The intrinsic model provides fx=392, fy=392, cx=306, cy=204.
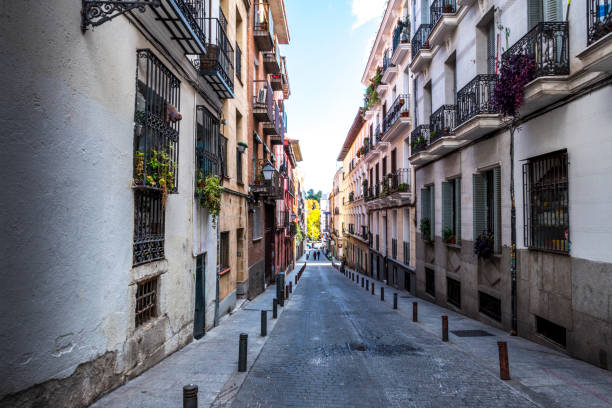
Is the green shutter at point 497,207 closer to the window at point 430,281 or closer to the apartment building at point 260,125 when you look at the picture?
the window at point 430,281

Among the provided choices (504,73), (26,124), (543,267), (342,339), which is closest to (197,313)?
(342,339)

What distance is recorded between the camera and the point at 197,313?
974 cm

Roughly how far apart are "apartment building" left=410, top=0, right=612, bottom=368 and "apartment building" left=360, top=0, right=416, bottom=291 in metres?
4.73

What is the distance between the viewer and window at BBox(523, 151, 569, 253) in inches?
315

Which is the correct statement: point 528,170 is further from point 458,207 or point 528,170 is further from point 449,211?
point 449,211

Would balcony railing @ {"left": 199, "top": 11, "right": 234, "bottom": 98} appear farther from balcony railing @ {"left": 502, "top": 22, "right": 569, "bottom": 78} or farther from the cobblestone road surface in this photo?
balcony railing @ {"left": 502, "top": 22, "right": 569, "bottom": 78}

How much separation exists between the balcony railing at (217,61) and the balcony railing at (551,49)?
23.4 ft

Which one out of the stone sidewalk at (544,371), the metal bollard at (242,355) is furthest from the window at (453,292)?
the metal bollard at (242,355)

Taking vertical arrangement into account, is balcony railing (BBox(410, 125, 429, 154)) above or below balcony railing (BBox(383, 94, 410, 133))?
below

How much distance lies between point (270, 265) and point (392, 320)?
12413mm

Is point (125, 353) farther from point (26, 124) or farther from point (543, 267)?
point (543, 267)

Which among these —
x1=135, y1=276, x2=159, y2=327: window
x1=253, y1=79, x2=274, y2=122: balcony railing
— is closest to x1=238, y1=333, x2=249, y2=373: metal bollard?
x1=135, y1=276, x2=159, y2=327: window

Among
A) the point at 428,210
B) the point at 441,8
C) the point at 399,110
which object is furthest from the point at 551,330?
the point at 399,110

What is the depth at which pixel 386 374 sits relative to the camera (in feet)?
22.2
